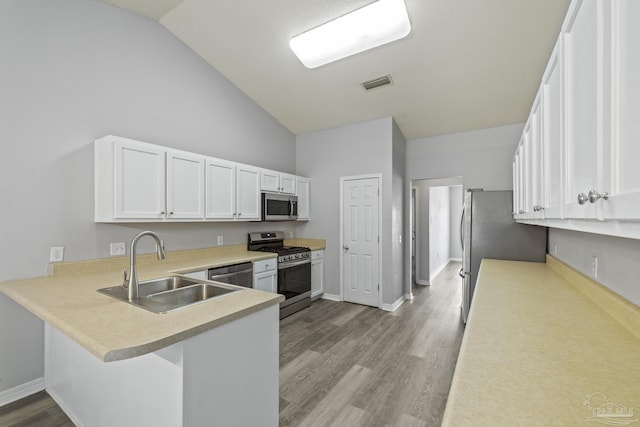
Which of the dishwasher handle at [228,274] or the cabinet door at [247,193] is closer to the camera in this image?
the dishwasher handle at [228,274]

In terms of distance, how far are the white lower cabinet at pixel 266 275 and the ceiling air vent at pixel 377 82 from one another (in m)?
2.66

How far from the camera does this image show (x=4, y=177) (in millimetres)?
2199

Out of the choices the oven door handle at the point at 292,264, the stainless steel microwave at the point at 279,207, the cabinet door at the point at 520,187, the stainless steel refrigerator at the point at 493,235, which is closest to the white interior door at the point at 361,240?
the oven door handle at the point at 292,264

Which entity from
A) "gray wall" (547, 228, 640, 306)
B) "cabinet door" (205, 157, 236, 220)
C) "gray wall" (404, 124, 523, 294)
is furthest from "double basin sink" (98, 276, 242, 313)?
"gray wall" (404, 124, 523, 294)

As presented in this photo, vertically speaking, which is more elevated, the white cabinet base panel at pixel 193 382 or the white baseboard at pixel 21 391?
the white cabinet base panel at pixel 193 382

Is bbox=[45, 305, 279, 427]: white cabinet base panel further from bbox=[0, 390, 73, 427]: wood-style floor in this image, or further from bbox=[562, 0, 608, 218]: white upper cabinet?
bbox=[562, 0, 608, 218]: white upper cabinet

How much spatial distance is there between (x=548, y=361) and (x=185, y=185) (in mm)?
3220

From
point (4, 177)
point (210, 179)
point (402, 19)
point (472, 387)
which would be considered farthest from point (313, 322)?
point (402, 19)

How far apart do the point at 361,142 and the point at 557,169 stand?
3420 mm

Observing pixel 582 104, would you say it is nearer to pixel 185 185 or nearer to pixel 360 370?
pixel 360 370

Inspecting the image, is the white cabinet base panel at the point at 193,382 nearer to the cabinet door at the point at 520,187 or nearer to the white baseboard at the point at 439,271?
the cabinet door at the point at 520,187

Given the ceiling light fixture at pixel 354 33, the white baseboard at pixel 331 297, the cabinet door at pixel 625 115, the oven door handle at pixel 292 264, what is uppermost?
the ceiling light fixture at pixel 354 33

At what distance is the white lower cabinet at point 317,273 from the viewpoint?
182 inches

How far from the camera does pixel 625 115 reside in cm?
62
